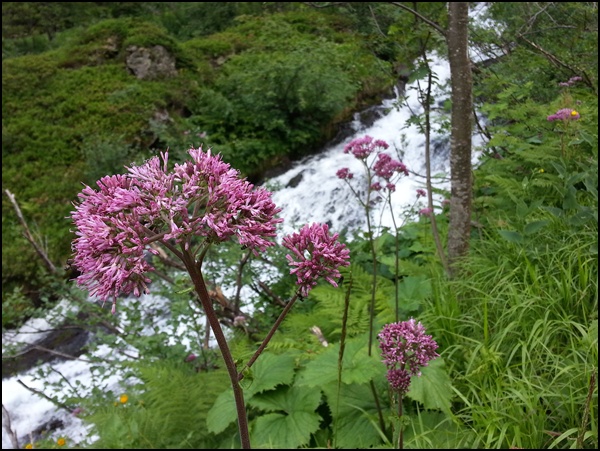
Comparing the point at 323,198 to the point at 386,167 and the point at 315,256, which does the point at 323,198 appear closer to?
the point at 386,167

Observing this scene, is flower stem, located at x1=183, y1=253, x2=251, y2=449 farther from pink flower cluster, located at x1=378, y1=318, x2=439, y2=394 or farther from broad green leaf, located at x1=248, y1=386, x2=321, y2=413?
broad green leaf, located at x1=248, y1=386, x2=321, y2=413

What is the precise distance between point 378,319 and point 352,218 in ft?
15.8

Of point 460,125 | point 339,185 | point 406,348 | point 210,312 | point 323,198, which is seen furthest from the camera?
point 339,185

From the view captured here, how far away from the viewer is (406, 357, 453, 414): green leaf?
6.67ft

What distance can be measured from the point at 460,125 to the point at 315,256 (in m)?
2.32

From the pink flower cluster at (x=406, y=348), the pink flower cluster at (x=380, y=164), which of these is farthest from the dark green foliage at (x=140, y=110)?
the pink flower cluster at (x=406, y=348)

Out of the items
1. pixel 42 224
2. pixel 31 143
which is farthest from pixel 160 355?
pixel 31 143

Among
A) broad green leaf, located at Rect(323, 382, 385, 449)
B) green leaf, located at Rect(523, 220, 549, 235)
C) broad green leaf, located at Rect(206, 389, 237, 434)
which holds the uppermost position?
green leaf, located at Rect(523, 220, 549, 235)

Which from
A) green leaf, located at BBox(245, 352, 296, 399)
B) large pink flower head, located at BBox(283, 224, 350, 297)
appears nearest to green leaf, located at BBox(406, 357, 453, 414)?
green leaf, located at BBox(245, 352, 296, 399)

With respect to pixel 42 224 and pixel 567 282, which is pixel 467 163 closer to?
pixel 567 282

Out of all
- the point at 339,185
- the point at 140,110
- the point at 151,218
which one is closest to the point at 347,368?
the point at 151,218

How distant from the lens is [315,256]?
1046 millimetres

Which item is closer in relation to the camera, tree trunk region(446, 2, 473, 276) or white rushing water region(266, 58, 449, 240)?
tree trunk region(446, 2, 473, 276)

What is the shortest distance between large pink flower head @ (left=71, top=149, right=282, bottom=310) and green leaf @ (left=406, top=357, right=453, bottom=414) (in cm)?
145
